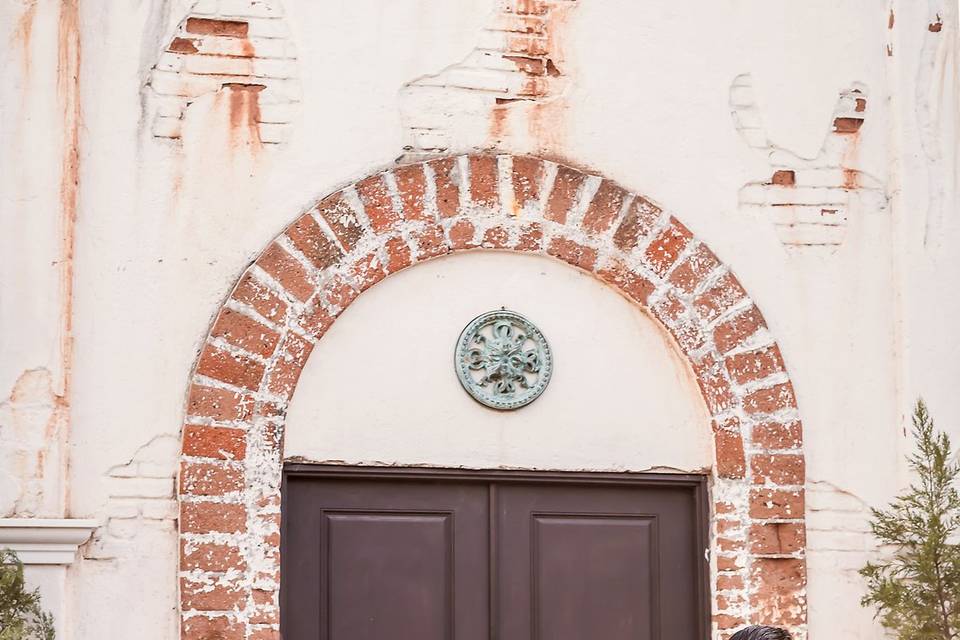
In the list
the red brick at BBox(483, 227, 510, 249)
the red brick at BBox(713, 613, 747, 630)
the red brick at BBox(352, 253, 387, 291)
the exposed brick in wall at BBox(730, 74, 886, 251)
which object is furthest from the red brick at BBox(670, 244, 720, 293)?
the red brick at BBox(713, 613, 747, 630)

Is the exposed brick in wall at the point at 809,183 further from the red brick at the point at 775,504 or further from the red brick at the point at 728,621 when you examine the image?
the red brick at the point at 728,621

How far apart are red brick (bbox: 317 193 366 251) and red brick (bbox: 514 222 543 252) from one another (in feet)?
1.99

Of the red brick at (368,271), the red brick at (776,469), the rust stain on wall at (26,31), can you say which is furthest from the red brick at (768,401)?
the rust stain on wall at (26,31)

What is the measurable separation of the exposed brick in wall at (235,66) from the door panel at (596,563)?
1696mm

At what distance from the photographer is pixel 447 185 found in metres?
6.04

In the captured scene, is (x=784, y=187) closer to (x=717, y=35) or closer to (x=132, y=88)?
(x=717, y=35)

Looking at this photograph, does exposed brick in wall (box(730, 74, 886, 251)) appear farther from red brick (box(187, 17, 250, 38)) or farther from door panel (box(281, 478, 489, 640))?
red brick (box(187, 17, 250, 38))

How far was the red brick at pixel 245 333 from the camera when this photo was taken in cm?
579

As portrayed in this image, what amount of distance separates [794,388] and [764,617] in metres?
0.89

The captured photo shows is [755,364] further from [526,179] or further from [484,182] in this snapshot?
[484,182]

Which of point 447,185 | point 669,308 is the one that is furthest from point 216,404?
point 669,308

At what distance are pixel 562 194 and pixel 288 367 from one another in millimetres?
1248

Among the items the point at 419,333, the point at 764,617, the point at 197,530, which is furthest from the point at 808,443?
the point at 197,530

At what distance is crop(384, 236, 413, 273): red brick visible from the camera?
597 cm
